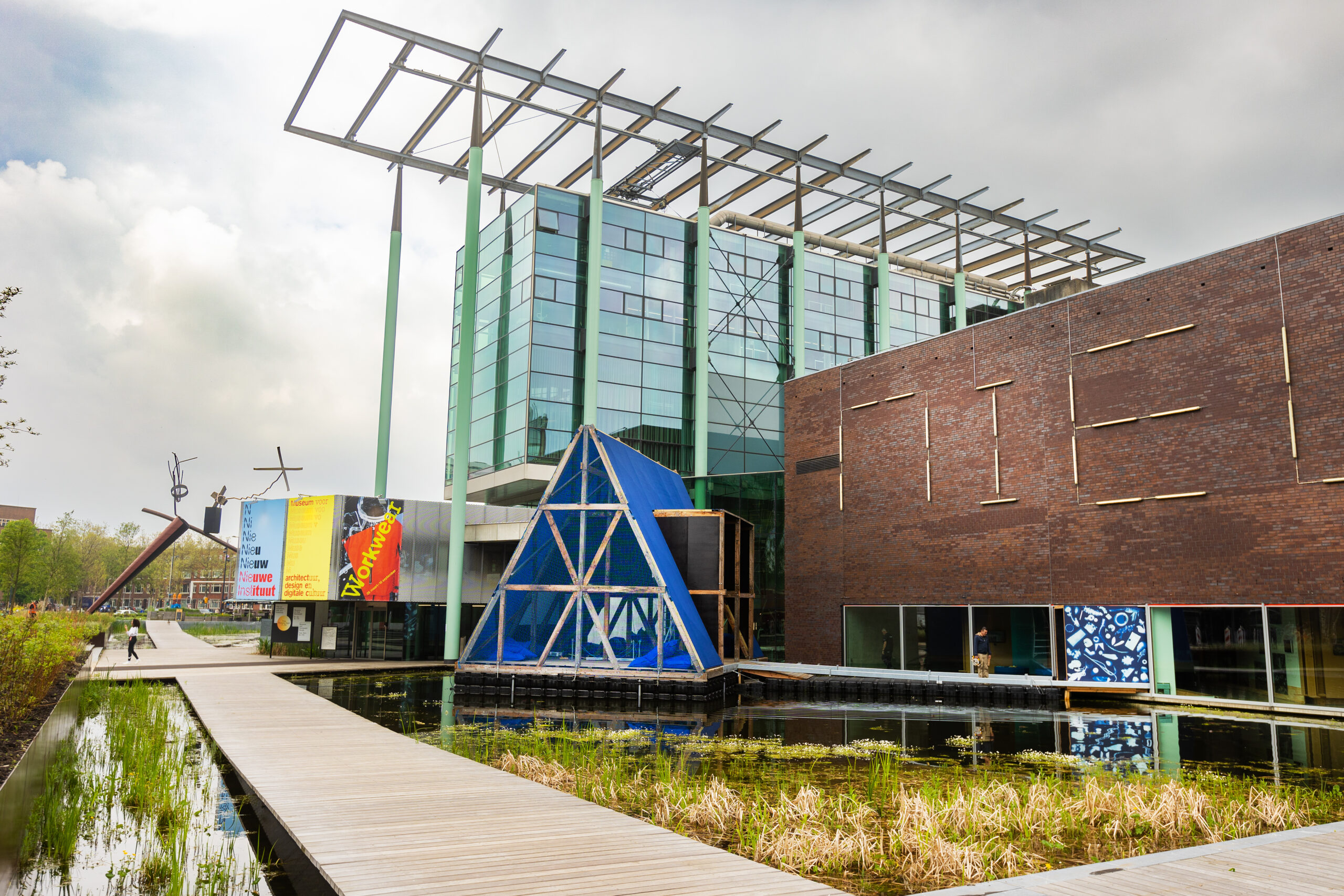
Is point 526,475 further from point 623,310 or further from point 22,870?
point 22,870

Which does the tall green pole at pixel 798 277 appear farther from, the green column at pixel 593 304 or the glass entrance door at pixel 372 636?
the glass entrance door at pixel 372 636

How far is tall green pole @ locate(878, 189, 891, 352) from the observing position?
42.9 meters

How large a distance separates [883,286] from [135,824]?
39.2 m

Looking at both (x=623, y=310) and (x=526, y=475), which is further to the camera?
(x=623, y=310)

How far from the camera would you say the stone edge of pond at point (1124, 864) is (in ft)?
20.1

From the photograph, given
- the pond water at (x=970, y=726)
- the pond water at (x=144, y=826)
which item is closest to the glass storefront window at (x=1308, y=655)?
the pond water at (x=970, y=726)

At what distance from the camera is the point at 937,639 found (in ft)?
84.0

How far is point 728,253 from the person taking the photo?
41.0 metres

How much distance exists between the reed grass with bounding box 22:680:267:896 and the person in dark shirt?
17.6 m

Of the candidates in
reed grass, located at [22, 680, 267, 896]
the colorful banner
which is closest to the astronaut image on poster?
the colorful banner

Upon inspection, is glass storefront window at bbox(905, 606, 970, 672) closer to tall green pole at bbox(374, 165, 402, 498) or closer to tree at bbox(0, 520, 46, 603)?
tall green pole at bbox(374, 165, 402, 498)

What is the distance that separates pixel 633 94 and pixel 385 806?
34.0 m

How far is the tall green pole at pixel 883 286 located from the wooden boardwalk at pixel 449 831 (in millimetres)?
34735

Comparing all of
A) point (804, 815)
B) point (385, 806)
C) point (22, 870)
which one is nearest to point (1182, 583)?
point (804, 815)
